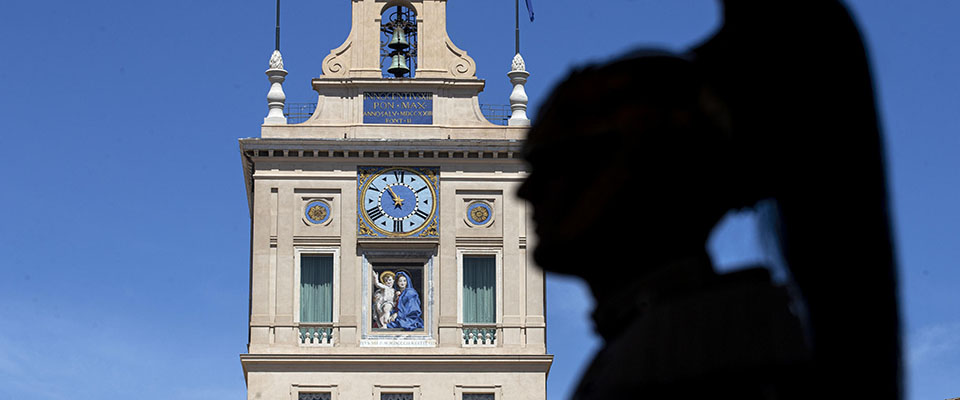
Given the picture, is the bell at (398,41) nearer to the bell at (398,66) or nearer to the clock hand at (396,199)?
the bell at (398,66)

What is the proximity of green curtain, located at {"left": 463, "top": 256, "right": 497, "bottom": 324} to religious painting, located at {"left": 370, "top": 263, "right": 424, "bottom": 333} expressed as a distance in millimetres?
1004

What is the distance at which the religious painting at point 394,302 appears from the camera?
4150 cm

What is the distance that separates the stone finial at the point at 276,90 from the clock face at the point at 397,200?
8.41 feet

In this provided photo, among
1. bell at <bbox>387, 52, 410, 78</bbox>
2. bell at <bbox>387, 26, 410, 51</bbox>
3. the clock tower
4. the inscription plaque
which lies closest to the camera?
the clock tower

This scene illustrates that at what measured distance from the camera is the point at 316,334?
4131 centimetres

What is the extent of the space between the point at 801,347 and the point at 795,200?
17 centimetres

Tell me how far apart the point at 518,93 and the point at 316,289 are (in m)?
6.58

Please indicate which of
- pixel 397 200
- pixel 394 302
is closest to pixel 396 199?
pixel 397 200

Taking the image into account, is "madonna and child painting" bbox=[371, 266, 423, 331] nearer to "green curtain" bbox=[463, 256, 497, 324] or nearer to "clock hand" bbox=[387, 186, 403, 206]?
"green curtain" bbox=[463, 256, 497, 324]

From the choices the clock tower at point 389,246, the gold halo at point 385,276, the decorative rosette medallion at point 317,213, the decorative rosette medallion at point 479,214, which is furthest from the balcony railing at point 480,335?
the decorative rosette medallion at point 317,213

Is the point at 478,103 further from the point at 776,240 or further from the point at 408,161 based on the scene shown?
the point at 776,240

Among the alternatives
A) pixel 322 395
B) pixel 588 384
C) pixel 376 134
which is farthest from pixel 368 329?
pixel 588 384

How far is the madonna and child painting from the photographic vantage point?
41500 millimetres

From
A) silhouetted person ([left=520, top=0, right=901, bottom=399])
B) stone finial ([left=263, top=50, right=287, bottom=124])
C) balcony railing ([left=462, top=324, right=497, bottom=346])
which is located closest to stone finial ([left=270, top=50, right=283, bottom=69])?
stone finial ([left=263, top=50, right=287, bottom=124])
